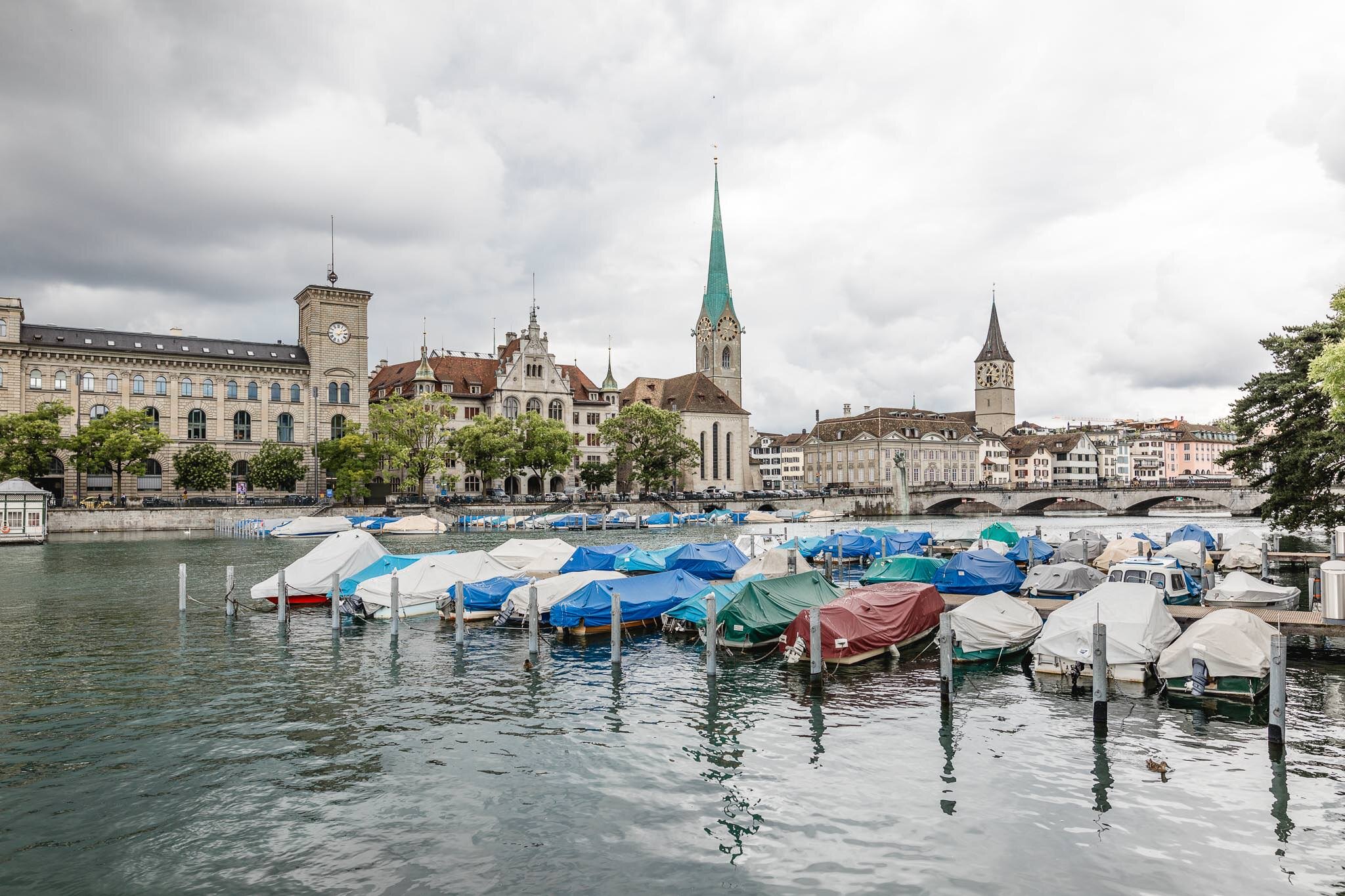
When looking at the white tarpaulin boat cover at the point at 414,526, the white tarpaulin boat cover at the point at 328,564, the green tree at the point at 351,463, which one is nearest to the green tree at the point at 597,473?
the green tree at the point at 351,463

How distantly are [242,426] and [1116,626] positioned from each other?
354ft

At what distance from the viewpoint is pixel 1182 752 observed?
765 inches

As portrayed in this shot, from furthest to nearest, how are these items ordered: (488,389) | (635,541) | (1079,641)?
(488,389) < (635,541) < (1079,641)

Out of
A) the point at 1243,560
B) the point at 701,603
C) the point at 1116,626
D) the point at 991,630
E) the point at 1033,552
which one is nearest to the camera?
the point at 1116,626

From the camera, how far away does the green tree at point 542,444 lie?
111000 mm

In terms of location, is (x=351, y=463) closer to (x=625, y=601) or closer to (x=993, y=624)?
(x=625, y=601)

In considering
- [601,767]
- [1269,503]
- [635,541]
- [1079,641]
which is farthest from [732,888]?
[635,541]

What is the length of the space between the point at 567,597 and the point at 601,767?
14012 millimetres

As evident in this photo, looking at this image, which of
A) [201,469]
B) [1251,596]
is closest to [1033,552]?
[1251,596]

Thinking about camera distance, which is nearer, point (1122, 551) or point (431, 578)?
point (431, 578)

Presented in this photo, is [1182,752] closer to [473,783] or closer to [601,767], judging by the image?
[601,767]

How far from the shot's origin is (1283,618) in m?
28.6

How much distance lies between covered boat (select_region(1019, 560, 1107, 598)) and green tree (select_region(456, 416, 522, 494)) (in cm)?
7800

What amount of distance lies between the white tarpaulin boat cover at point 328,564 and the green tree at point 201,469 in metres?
65.6
